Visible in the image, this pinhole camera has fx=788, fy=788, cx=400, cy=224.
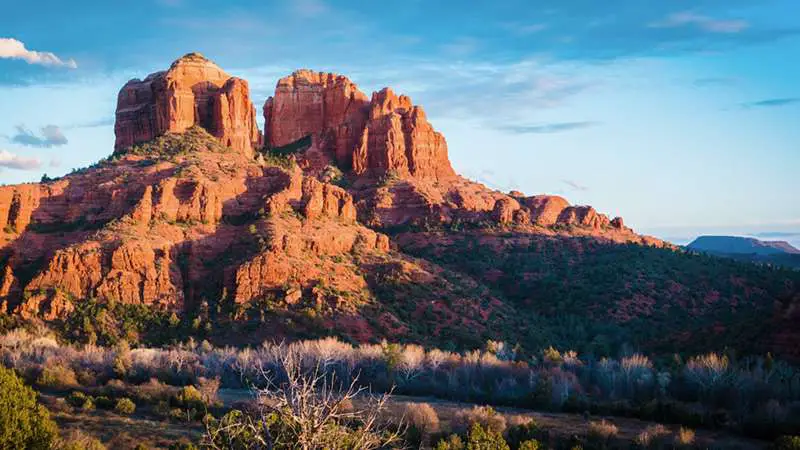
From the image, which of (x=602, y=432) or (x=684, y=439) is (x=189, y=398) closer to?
(x=602, y=432)

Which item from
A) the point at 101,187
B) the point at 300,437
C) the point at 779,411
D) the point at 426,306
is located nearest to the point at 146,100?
the point at 101,187

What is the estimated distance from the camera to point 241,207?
74.9 m

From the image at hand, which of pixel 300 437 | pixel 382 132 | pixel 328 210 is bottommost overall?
pixel 300 437

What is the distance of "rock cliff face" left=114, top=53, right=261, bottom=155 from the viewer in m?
91.8

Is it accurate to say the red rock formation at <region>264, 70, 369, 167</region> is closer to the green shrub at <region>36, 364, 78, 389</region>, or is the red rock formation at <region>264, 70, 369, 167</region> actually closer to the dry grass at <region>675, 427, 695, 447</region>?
the green shrub at <region>36, 364, 78, 389</region>

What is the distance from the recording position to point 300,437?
14.4 m

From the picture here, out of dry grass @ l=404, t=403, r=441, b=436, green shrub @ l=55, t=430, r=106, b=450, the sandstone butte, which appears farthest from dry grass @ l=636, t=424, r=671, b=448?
the sandstone butte

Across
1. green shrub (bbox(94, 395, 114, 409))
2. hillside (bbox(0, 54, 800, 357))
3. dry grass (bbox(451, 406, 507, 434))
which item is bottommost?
dry grass (bbox(451, 406, 507, 434))

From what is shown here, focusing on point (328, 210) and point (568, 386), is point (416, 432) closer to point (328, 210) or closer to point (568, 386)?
point (568, 386)

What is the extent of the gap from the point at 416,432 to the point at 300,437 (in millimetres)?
18677

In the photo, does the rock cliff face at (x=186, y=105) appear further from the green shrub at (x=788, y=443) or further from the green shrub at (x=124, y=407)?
the green shrub at (x=788, y=443)

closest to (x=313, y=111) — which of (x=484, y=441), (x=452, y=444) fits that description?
(x=452, y=444)

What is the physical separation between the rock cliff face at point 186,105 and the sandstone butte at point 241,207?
0.20m

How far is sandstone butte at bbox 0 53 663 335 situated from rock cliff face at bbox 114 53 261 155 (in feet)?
0.66
